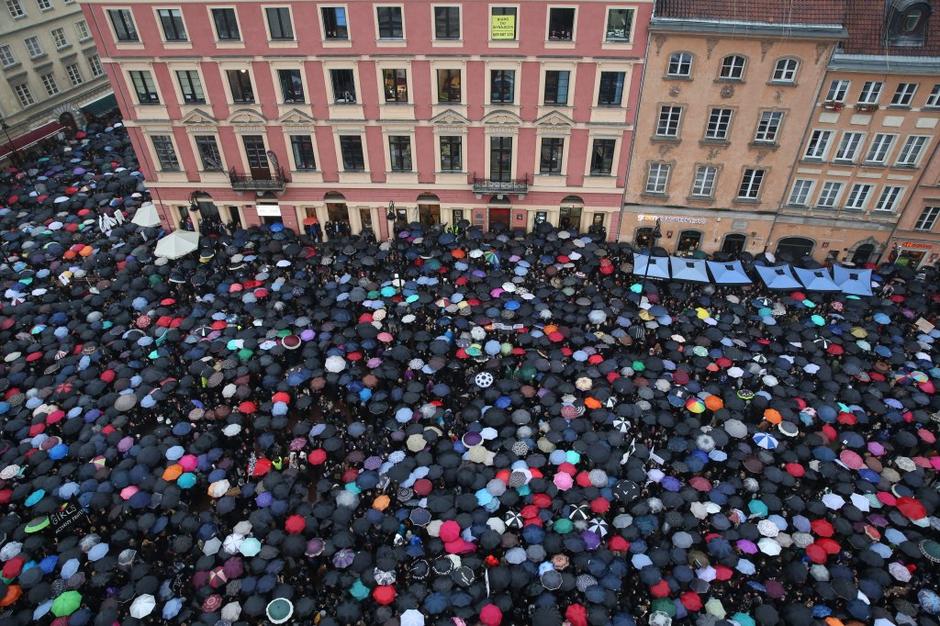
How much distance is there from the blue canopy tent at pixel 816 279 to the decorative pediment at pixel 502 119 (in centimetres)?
2002

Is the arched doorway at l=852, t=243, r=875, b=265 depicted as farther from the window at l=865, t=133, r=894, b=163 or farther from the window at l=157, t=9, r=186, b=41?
the window at l=157, t=9, r=186, b=41

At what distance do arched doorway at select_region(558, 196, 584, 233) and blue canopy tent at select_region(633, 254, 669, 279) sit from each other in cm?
543

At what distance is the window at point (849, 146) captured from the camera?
3562 cm

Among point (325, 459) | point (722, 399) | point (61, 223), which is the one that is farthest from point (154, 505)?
point (61, 223)

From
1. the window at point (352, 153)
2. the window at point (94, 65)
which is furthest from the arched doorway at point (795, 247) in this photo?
the window at point (94, 65)

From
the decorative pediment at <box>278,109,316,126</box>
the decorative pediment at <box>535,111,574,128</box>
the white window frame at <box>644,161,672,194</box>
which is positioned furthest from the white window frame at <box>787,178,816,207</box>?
the decorative pediment at <box>278,109,316,126</box>

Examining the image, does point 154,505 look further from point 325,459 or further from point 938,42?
point 938,42

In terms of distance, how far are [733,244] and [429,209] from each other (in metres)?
21.4

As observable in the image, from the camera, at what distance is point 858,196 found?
37531 mm

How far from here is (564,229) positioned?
41781 millimetres

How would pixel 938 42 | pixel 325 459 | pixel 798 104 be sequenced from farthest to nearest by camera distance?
1. pixel 798 104
2. pixel 938 42
3. pixel 325 459

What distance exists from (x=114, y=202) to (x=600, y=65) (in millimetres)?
37766

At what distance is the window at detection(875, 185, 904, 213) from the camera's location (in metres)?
36.7

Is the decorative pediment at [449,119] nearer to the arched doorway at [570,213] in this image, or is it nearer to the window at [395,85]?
the window at [395,85]
